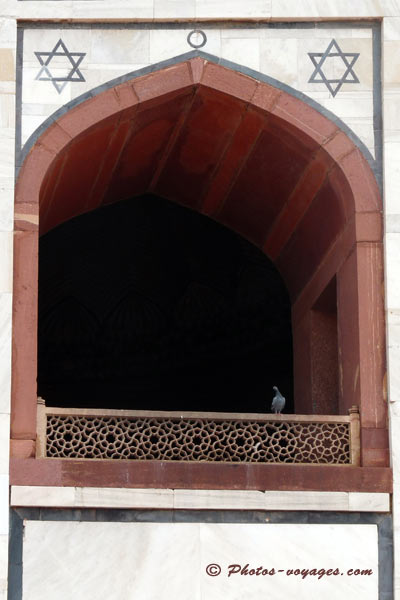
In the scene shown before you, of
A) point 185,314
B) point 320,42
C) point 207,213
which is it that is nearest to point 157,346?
point 185,314

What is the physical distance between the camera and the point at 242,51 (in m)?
11.3

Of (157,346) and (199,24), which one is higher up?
(199,24)

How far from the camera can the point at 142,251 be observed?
48.1 ft

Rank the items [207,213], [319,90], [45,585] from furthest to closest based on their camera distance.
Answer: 1. [207,213]
2. [319,90]
3. [45,585]

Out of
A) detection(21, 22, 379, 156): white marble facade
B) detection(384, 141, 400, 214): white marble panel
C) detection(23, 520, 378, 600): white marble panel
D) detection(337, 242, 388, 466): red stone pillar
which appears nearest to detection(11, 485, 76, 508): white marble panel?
detection(23, 520, 378, 600): white marble panel

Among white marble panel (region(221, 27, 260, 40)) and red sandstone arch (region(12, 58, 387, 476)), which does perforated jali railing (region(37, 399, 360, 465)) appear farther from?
white marble panel (region(221, 27, 260, 40))

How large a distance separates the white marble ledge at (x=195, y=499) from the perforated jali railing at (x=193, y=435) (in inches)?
11.3

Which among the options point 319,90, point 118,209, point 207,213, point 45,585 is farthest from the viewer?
point 118,209

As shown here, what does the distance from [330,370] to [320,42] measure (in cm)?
214

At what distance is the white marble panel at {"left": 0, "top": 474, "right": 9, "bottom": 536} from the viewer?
33.7ft

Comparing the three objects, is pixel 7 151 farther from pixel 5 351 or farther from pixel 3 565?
pixel 3 565

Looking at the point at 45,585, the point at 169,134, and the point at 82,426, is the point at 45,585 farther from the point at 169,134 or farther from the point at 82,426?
the point at 169,134

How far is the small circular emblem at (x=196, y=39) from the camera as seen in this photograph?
1131 centimetres

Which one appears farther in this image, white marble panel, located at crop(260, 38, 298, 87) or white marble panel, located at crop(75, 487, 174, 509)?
white marble panel, located at crop(260, 38, 298, 87)
